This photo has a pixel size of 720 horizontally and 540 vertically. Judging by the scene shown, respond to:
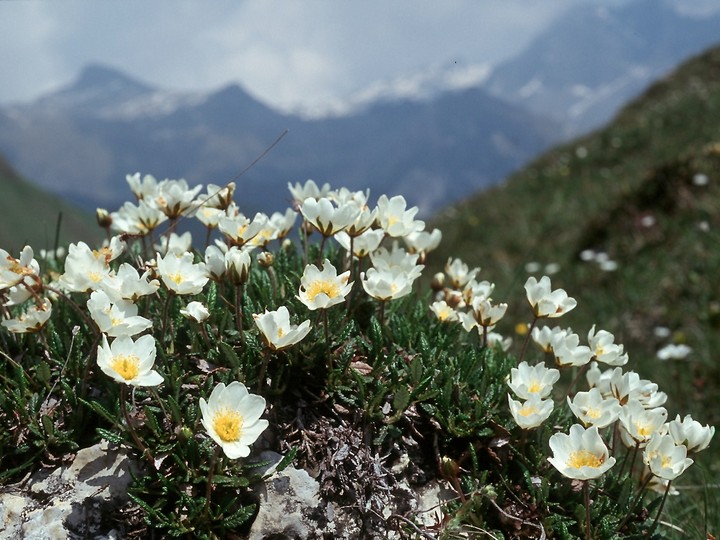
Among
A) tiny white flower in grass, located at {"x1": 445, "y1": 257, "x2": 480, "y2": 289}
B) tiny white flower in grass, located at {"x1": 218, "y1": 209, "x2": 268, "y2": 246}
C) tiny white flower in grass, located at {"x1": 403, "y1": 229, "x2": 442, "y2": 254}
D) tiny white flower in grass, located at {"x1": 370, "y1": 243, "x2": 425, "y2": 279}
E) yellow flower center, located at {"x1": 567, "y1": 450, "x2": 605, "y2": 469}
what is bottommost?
tiny white flower in grass, located at {"x1": 445, "y1": 257, "x2": 480, "y2": 289}

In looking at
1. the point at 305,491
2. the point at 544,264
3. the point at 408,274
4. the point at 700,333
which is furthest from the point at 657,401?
the point at 544,264

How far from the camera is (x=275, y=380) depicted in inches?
89.4

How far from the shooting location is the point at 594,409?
2303 millimetres

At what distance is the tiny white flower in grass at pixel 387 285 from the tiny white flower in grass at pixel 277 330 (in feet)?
1.39

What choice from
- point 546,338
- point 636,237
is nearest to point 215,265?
point 546,338

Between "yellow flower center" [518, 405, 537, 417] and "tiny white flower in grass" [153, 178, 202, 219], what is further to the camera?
"tiny white flower in grass" [153, 178, 202, 219]

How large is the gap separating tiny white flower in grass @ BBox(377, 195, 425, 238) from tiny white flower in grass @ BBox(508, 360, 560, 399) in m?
0.76

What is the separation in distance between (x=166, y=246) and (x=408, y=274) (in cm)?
125

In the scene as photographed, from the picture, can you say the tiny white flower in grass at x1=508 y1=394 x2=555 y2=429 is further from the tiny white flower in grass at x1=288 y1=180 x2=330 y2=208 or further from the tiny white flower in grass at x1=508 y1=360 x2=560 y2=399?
the tiny white flower in grass at x1=288 y1=180 x2=330 y2=208

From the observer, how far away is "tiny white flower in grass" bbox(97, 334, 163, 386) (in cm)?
190

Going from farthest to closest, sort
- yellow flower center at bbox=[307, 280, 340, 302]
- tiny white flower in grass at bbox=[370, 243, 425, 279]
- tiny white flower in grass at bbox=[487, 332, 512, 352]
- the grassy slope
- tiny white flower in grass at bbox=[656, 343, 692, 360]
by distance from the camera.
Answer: the grassy slope, tiny white flower in grass at bbox=[656, 343, 692, 360], tiny white flower in grass at bbox=[487, 332, 512, 352], tiny white flower in grass at bbox=[370, 243, 425, 279], yellow flower center at bbox=[307, 280, 340, 302]

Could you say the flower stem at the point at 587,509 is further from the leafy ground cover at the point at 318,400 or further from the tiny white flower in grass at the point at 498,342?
the tiny white flower in grass at the point at 498,342

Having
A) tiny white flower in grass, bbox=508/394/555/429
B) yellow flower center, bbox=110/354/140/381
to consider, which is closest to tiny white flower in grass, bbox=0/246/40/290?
yellow flower center, bbox=110/354/140/381

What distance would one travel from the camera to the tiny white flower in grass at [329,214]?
2.43m
